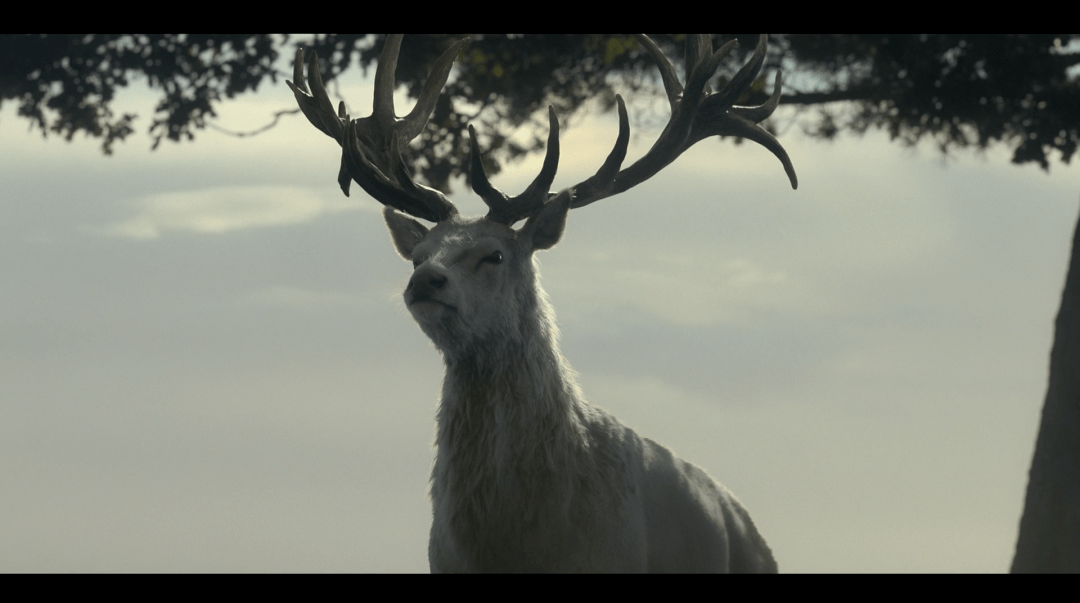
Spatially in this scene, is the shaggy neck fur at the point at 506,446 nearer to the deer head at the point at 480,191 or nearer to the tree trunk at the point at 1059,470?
the deer head at the point at 480,191

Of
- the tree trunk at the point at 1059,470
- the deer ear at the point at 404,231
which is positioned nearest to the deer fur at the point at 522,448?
the deer ear at the point at 404,231

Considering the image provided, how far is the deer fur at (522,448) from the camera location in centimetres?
577

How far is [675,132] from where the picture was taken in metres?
7.25

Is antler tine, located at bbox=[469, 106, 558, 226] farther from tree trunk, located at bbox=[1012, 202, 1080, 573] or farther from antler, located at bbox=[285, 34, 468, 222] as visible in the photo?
tree trunk, located at bbox=[1012, 202, 1080, 573]

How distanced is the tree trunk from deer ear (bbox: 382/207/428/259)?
3891mm

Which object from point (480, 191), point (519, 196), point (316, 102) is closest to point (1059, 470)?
point (519, 196)

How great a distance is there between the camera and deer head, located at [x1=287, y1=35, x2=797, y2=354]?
5.91 metres

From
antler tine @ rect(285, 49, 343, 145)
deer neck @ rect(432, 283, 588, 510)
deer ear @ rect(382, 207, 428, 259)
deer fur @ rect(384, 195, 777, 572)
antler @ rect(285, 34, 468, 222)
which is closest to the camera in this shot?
deer fur @ rect(384, 195, 777, 572)

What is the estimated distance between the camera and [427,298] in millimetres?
5684

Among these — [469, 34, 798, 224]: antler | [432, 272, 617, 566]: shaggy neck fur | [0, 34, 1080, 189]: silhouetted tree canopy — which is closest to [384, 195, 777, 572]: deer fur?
[432, 272, 617, 566]: shaggy neck fur

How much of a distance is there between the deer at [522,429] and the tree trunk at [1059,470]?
5.69 ft

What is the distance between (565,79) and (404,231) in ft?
18.5
